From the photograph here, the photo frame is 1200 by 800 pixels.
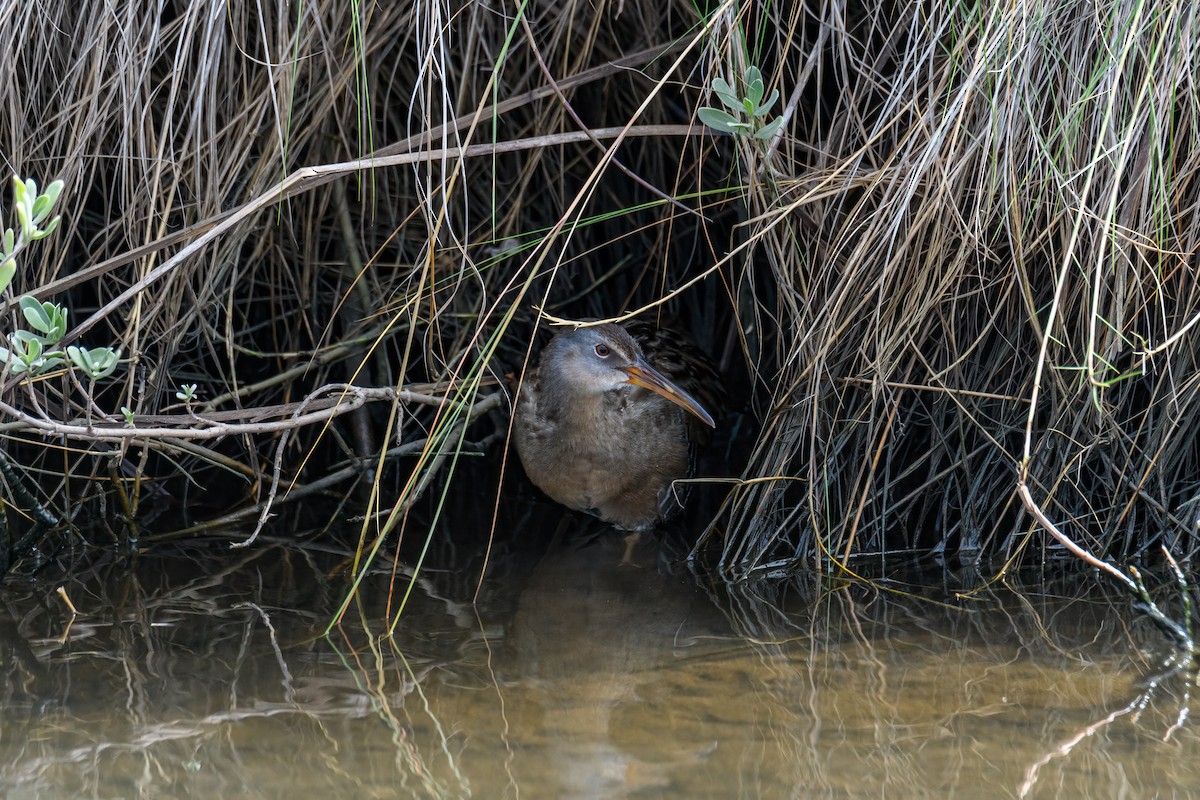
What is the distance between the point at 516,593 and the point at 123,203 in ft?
5.21

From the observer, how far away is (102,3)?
11.0 ft

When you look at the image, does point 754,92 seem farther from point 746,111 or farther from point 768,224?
point 768,224

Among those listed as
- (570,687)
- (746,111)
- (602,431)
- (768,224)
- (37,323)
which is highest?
(746,111)

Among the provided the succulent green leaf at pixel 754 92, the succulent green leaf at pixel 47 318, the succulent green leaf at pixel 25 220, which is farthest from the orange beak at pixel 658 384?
the succulent green leaf at pixel 25 220

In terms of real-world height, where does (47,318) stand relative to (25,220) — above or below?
below

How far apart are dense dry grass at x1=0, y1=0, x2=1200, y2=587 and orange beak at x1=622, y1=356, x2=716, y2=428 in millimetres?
244

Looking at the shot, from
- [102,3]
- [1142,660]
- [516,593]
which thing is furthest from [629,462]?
[102,3]

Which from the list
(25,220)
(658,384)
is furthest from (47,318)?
(658,384)

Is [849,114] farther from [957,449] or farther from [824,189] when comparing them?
[957,449]

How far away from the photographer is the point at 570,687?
9.14 ft

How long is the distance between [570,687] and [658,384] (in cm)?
130

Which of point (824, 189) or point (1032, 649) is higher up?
point (824, 189)

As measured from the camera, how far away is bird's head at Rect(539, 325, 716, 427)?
3.85m

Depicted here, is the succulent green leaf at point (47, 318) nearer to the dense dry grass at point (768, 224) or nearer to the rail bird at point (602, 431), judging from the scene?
the dense dry grass at point (768, 224)
